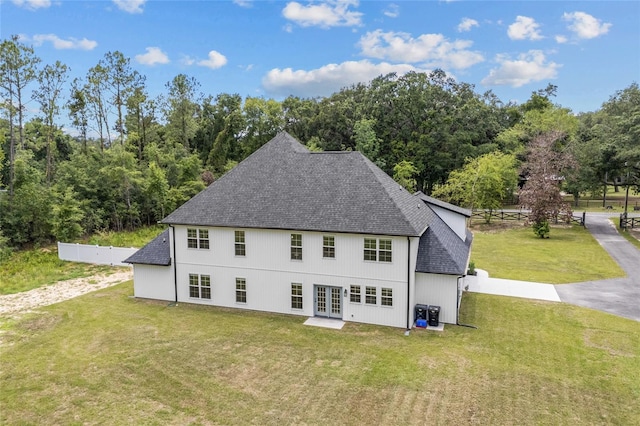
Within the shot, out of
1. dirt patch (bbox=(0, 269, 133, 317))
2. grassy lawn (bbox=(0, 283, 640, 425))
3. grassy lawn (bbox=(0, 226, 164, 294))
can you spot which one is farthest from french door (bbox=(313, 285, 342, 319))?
grassy lawn (bbox=(0, 226, 164, 294))

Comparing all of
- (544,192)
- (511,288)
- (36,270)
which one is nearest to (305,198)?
(511,288)

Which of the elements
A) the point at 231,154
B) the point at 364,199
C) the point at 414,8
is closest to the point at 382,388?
the point at 364,199

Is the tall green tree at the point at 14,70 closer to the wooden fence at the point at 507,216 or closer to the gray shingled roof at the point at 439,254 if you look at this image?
the gray shingled roof at the point at 439,254

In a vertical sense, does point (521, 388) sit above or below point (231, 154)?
below

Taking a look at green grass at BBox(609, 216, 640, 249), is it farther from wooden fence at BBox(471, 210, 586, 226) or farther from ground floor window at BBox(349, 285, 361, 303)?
ground floor window at BBox(349, 285, 361, 303)

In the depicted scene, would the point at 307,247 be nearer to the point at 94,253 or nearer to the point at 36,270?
the point at 94,253

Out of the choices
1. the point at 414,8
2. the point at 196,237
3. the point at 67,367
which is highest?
the point at 414,8

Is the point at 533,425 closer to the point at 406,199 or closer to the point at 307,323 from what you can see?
the point at 307,323
